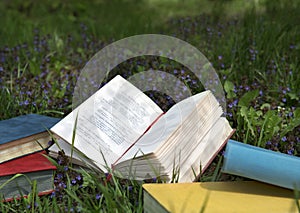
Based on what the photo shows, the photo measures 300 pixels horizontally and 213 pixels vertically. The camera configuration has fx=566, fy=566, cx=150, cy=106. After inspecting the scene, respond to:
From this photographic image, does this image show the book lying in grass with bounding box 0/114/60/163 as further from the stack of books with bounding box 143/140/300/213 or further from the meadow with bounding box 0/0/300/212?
the stack of books with bounding box 143/140/300/213

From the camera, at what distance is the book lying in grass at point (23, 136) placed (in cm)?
233

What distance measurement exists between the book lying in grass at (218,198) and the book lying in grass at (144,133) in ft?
0.48

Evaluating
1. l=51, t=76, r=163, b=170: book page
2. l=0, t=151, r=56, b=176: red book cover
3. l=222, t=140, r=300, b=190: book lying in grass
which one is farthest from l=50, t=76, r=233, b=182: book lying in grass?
l=222, t=140, r=300, b=190: book lying in grass

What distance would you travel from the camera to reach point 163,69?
10.6ft

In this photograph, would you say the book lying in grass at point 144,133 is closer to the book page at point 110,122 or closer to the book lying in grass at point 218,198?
the book page at point 110,122

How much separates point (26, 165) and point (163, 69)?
1160mm

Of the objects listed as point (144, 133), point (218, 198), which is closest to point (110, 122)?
point (144, 133)

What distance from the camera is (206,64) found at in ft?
10.5

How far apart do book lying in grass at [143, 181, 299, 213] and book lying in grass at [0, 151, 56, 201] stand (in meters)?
0.52

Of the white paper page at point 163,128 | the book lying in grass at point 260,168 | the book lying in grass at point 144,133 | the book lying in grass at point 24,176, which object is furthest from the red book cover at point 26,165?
the book lying in grass at point 260,168

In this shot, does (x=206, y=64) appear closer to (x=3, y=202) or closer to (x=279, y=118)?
(x=279, y=118)

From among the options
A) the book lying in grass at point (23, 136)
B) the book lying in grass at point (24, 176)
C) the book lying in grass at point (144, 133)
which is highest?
the book lying in grass at point (144, 133)

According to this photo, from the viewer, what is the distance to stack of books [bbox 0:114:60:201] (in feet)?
7.45

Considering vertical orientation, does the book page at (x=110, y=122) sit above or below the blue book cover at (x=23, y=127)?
above
